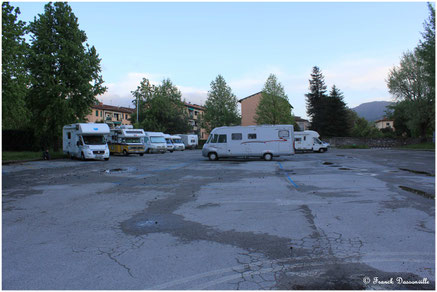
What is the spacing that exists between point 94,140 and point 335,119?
50.0 metres

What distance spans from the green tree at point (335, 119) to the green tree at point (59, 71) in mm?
46351

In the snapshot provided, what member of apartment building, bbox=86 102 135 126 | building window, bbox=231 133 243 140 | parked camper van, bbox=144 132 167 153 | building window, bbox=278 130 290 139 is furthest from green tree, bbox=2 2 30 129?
apartment building, bbox=86 102 135 126

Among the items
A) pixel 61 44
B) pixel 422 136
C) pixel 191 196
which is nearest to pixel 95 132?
pixel 61 44

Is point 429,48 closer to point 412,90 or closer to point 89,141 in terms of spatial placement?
point 412,90

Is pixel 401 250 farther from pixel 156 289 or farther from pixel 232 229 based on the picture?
pixel 156 289

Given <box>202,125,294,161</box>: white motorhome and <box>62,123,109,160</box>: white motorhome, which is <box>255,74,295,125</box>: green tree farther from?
<box>62,123,109,160</box>: white motorhome

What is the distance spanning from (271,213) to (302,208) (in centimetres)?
86

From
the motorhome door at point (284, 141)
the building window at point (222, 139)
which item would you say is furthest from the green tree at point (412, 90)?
the building window at point (222, 139)

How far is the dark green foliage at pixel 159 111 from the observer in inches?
2420

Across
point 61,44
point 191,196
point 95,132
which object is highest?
point 61,44

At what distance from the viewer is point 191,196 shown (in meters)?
9.05

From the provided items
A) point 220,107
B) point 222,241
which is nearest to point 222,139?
point 222,241

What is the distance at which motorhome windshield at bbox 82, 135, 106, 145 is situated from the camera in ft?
83.6

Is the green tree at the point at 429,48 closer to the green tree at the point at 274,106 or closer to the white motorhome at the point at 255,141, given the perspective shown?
the white motorhome at the point at 255,141
